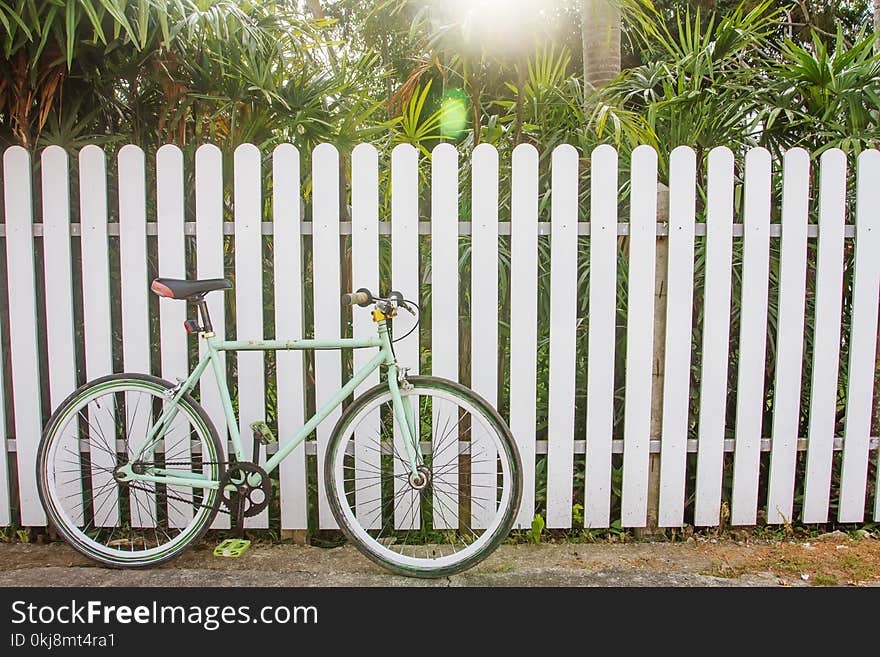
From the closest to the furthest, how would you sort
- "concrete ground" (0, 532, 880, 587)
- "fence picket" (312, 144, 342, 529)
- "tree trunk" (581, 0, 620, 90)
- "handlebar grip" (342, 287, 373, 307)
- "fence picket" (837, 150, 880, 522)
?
"handlebar grip" (342, 287, 373, 307)
"concrete ground" (0, 532, 880, 587)
"fence picket" (312, 144, 342, 529)
"fence picket" (837, 150, 880, 522)
"tree trunk" (581, 0, 620, 90)

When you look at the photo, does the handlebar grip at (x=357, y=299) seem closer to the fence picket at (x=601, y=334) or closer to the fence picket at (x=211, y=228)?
the fence picket at (x=211, y=228)

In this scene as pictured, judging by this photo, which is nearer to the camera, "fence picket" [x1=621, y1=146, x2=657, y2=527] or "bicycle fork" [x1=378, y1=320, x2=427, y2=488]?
"bicycle fork" [x1=378, y1=320, x2=427, y2=488]

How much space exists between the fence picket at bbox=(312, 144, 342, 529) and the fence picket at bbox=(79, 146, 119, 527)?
0.86 m

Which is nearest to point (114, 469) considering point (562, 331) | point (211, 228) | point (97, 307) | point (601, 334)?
point (97, 307)

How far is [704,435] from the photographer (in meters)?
2.84

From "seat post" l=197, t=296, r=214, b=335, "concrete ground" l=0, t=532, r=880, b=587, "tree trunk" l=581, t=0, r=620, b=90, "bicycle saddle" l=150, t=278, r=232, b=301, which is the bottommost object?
"concrete ground" l=0, t=532, r=880, b=587

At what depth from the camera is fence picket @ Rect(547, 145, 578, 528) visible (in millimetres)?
2697

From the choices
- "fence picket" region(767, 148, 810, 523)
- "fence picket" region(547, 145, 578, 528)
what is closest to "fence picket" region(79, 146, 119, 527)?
"fence picket" region(547, 145, 578, 528)

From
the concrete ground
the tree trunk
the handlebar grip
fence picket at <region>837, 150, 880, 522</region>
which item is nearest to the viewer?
the handlebar grip

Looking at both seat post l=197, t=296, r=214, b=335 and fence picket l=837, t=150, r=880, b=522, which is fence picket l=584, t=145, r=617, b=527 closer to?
fence picket l=837, t=150, r=880, b=522

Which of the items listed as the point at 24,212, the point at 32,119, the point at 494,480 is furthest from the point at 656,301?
the point at 32,119

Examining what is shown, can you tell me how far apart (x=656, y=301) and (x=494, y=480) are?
102 centimetres

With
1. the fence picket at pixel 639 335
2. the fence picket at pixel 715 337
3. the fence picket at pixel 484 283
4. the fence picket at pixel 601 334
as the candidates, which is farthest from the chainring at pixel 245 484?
the fence picket at pixel 715 337

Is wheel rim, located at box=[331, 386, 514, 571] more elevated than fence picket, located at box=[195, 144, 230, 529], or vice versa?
fence picket, located at box=[195, 144, 230, 529]
